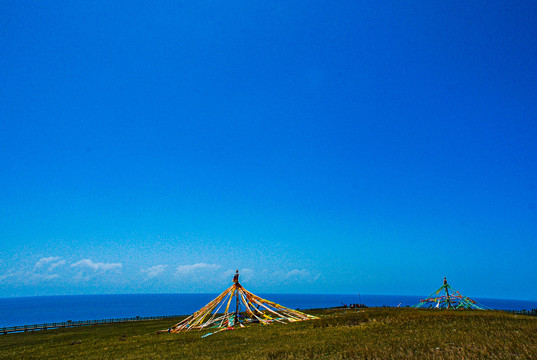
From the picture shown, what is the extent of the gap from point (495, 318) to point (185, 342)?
2153 centimetres

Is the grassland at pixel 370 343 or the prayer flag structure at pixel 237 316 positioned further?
the prayer flag structure at pixel 237 316

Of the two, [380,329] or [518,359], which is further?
[380,329]

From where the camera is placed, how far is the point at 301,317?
3041 centimetres

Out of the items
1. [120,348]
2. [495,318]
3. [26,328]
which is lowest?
[26,328]

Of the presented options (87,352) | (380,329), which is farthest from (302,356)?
(87,352)

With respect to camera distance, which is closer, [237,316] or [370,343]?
[370,343]

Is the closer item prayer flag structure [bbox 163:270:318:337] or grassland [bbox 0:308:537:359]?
grassland [bbox 0:308:537:359]

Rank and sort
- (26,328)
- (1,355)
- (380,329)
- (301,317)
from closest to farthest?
(380,329) → (1,355) → (301,317) → (26,328)

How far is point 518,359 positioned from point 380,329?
32.7 feet

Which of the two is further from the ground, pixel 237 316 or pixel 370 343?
pixel 370 343

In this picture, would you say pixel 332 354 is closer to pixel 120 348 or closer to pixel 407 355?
pixel 407 355

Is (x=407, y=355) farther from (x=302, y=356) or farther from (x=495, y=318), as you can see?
(x=495, y=318)

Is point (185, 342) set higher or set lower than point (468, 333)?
lower

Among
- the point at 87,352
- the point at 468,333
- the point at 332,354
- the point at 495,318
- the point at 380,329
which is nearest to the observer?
the point at 332,354
